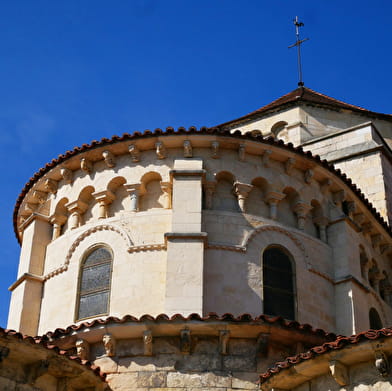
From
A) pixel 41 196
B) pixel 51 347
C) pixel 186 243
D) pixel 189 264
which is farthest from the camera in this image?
pixel 41 196

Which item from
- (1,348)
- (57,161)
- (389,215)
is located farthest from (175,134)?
(389,215)

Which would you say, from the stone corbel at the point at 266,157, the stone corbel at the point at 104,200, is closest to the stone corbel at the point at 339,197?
the stone corbel at the point at 266,157

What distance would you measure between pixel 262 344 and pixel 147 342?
82.8 inches

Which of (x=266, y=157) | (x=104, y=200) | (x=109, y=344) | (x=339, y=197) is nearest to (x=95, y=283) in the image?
(x=104, y=200)

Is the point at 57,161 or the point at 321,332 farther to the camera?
the point at 57,161

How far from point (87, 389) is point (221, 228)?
4359 millimetres

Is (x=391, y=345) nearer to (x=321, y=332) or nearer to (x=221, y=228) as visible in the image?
(x=321, y=332)

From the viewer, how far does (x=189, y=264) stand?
16.5 metres

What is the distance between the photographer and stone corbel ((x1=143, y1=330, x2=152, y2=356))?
604 inches

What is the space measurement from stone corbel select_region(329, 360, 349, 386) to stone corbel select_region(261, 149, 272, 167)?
6.36 meters

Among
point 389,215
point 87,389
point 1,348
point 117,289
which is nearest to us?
point 1,348

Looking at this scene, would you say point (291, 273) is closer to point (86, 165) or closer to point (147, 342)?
point (147, 342)

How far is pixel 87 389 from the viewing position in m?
15.1

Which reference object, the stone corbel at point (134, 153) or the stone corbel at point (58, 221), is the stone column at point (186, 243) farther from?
the stone corbel at point (58, 221)
